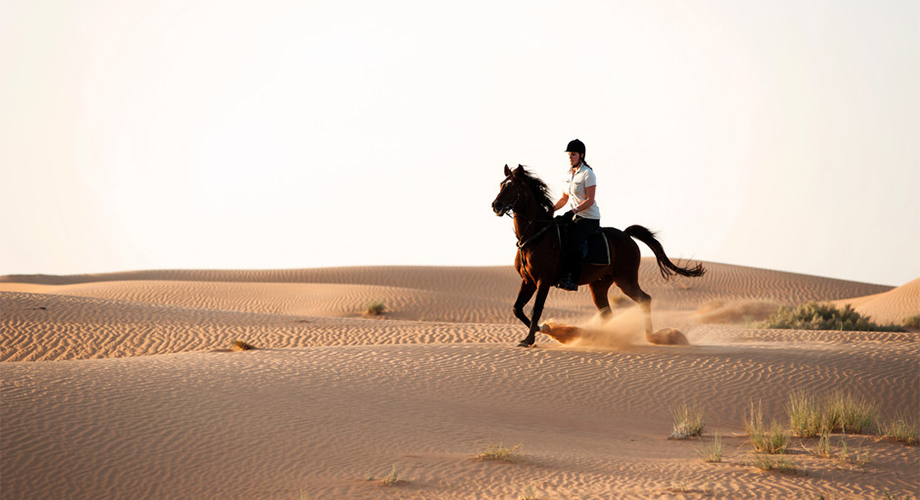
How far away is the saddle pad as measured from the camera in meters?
11.9

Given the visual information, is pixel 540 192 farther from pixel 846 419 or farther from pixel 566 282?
pixel 846 419

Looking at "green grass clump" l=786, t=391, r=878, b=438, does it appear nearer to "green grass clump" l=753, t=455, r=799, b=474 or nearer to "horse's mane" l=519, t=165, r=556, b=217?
"green grass clump" l=753, t=455, r=799, b=474

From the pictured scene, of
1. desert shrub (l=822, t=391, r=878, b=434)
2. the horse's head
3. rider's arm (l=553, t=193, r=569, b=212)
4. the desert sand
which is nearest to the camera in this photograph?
the desert sand

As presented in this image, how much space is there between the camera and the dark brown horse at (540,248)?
11578mm

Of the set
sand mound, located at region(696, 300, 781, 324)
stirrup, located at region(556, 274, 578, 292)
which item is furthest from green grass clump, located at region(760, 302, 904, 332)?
stirrup, located at region(556, 274, 578, 292)

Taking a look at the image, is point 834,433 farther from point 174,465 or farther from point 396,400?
point 174,465

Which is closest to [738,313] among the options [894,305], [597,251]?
[894,305]

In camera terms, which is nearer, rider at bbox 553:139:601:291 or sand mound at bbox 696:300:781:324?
rider at bbox 553:139:601:291

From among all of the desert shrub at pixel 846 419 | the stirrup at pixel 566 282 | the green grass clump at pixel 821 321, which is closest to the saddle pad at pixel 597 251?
the stirrup at pixel 566 282

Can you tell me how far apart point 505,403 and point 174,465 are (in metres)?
4.35

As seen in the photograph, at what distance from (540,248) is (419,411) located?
3801 mm

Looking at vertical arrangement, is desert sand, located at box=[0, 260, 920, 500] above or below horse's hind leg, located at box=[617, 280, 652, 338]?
below

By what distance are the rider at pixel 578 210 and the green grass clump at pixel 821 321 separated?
11.8 m

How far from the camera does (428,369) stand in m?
11.3
